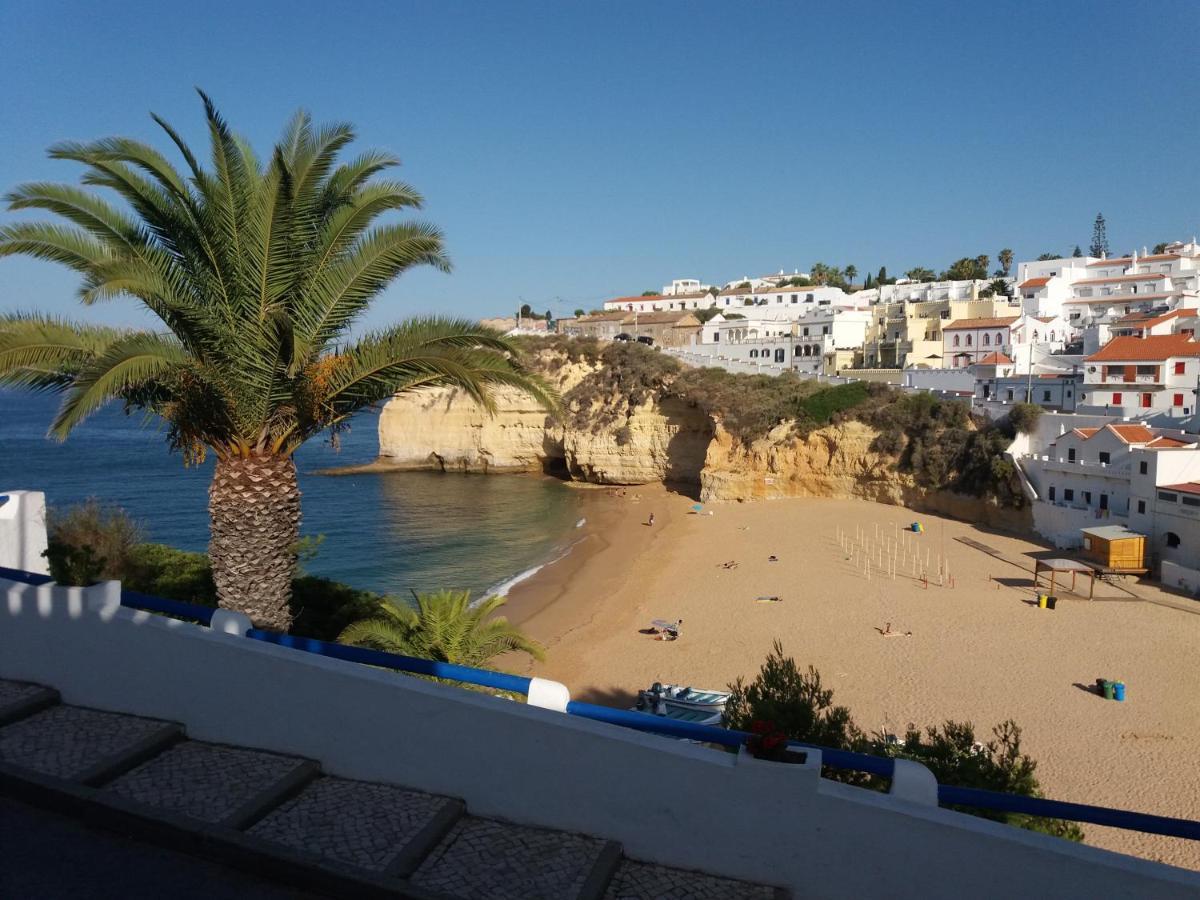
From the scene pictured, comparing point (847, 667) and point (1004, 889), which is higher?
point (1004, 889)

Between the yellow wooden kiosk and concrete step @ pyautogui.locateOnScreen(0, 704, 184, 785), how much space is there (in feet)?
92.2

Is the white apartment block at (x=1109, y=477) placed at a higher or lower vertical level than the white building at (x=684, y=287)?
lower

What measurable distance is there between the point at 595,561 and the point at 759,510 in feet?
38.3

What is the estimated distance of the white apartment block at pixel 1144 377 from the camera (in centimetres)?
3734

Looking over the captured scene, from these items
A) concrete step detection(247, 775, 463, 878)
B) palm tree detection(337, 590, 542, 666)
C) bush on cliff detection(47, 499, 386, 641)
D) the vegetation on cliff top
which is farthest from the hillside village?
concrete step detection(247, 775, 463, 878)

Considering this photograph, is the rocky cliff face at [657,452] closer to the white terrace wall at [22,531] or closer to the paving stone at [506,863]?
the white terrace wall at [22,531]

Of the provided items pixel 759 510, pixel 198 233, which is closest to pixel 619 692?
pixel 198 233

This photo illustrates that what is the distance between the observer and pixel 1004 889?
3.62 meters

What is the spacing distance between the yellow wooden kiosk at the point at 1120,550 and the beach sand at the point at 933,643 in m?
0.92

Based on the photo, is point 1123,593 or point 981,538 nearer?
Result: point 1123,593

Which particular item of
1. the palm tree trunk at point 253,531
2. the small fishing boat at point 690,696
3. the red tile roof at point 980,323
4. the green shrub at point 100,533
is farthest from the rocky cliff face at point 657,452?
the palm tree trunk at point 253,531

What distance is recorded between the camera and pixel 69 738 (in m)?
5.03

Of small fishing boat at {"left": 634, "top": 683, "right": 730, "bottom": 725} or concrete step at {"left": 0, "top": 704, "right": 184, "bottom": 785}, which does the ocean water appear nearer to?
small fishing boat at {"left": 634, "top": 683, "right": 730, "bottom": 725}

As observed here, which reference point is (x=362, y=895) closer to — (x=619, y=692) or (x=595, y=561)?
(x=619, y=692)
